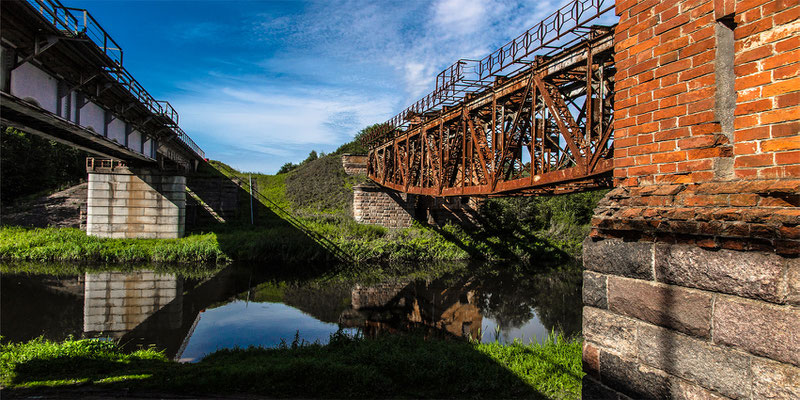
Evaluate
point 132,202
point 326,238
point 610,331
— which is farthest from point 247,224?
point 610,331

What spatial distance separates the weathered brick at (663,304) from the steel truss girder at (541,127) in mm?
6472

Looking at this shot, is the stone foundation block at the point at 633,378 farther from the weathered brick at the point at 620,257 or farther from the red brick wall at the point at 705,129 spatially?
the red brick wall at the point at 705,129

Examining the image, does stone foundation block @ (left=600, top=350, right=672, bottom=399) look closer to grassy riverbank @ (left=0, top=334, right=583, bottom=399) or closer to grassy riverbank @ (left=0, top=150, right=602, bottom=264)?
grassy riverbank @ (left=0, top=334, right=583, bottom=399)

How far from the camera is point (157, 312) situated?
14.4 metres

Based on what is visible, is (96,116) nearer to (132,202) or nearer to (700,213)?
(132,202)

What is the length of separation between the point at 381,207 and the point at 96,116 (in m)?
18.2

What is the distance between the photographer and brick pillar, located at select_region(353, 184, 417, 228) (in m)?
30.3

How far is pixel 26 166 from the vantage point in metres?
35.2

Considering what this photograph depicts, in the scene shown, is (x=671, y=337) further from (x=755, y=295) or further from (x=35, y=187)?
(x=35, y=187)

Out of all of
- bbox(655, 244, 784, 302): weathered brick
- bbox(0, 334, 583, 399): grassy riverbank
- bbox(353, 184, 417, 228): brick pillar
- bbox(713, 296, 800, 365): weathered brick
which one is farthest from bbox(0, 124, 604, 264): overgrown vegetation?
bbox(713, 296, 800, 365): weathered brick

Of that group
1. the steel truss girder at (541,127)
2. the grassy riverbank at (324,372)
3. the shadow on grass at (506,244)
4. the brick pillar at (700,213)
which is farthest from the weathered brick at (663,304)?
the shadow on grass at (506,244)

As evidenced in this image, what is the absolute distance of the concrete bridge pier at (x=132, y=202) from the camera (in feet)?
82.2

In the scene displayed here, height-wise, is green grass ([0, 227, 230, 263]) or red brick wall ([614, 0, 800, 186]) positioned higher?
red brick wall ([614, 0, 800, 186])

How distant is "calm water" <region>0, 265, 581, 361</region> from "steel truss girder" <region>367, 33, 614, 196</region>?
4375 mm
